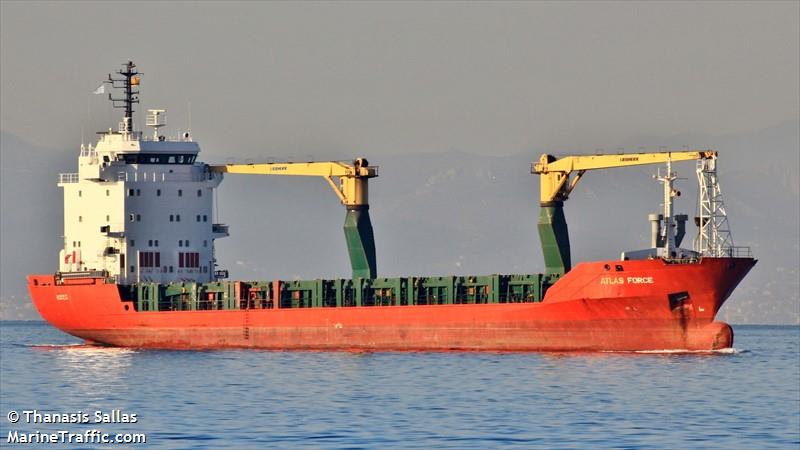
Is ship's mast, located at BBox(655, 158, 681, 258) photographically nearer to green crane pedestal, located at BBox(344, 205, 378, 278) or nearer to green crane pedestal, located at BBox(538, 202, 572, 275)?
green crane pedestal, located at BBox(538, 202, 572, 275)

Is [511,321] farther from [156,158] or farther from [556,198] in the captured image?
[156,158]

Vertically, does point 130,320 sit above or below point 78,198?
below

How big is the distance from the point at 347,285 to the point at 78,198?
1579 centimetres

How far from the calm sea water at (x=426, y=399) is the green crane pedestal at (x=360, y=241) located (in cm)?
866

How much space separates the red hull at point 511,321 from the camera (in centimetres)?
5784

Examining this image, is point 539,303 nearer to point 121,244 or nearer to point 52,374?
point 52,374

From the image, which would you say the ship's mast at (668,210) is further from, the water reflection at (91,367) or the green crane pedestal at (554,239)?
the water reflection at (91,367)

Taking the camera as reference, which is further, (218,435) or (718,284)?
(718,284)

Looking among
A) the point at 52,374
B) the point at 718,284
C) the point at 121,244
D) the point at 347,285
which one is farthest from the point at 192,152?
the point at 718,284

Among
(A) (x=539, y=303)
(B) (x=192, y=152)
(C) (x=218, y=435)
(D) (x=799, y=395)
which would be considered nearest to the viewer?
(C) (x=218, y=435)

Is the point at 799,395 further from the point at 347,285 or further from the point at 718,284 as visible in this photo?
the point at 347,285

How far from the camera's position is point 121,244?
242ft

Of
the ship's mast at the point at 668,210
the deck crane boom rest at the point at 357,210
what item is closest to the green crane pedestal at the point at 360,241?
the deck crane boom rest at the point at 357,210

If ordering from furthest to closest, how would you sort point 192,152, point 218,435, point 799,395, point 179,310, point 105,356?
point 192,152 → point 179,310 → point 105,356 → point 799,395 → point 218,435
